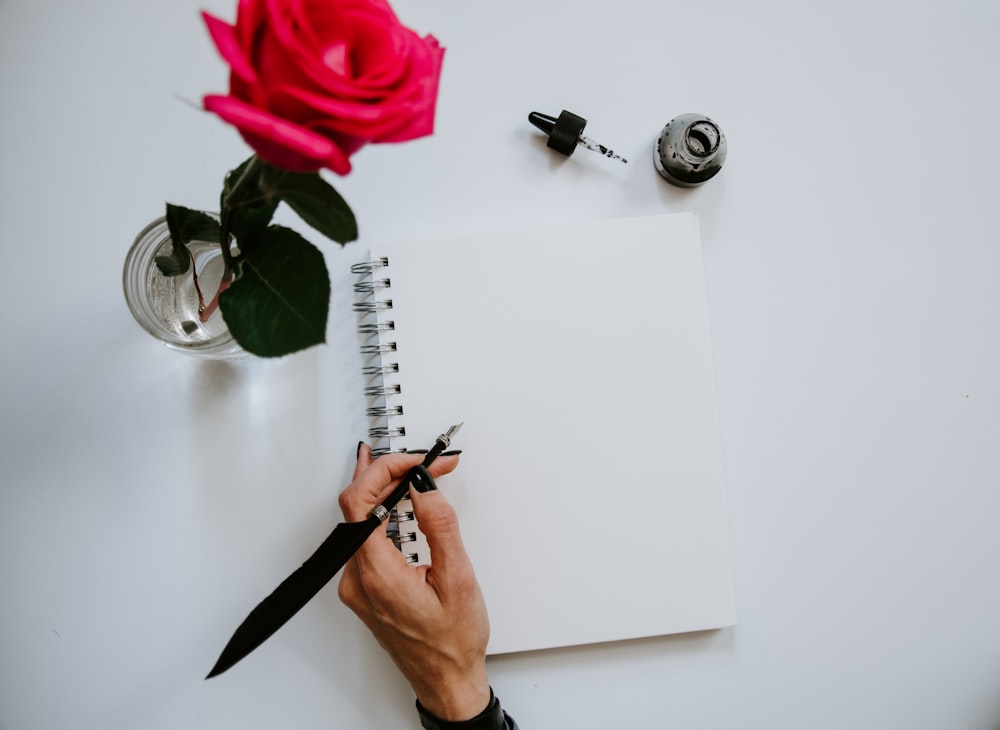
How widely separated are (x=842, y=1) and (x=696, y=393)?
1.48ft

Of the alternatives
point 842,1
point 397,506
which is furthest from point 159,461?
point 842,1

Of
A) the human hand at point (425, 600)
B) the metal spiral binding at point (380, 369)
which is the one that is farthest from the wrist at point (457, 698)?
the metal spiral binding at point (380, 369)

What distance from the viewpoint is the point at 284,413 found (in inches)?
24.4

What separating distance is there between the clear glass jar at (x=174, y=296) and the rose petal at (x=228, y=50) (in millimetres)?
241

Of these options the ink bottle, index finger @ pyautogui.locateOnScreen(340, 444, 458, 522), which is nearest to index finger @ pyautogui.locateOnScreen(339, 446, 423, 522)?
index finger @ pyautogui.locateOnScreen(340, 444, 458, 522)

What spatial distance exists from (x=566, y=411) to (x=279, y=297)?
323 mm

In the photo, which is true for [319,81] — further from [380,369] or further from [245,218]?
[380,369]

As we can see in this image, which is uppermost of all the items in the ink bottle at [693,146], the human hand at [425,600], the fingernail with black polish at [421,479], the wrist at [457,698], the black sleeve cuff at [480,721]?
the ink bottle at [693,146]

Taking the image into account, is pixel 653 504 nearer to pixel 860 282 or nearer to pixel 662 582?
pixel 662 582

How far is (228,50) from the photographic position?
0.28 metres

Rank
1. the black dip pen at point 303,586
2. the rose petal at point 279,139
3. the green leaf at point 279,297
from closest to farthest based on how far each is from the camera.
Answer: the rose petal at point 279,139 → the green leaf at point 279,297 → the black dip pen at point 303,586

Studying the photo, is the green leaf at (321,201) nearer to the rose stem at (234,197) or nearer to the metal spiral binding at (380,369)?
the rose stem at (234,197)

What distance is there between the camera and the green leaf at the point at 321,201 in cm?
34

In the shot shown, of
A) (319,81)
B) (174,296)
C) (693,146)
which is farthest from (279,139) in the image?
(693,146)
